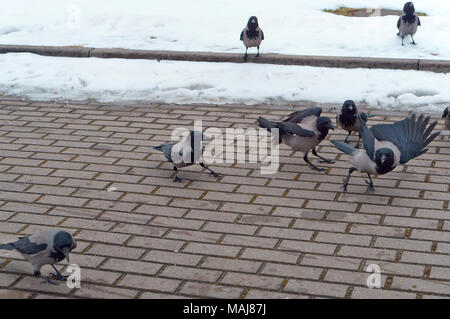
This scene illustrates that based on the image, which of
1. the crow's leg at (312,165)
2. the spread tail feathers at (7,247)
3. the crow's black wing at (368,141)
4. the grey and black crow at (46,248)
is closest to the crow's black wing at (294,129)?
the crow's leg at (312,165)

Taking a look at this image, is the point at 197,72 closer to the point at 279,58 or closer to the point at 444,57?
the point at 279,58

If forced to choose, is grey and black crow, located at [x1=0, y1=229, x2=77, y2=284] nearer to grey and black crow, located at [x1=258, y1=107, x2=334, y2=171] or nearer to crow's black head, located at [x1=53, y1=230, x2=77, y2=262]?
crow's black head, located at [x1=53, y1=230, x2=77, y2=262]

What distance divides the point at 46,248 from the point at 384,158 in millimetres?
3006

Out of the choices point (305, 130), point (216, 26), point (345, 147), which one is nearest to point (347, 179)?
point (345, 147)

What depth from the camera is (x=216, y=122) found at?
828 centimetres

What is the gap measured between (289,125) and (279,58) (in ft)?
11.1

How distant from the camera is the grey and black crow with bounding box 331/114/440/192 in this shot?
6039 millimetres

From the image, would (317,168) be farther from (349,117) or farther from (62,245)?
(62,245)

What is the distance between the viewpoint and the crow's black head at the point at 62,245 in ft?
15.6

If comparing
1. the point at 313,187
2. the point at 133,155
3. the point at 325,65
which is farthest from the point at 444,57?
the point at 133,155

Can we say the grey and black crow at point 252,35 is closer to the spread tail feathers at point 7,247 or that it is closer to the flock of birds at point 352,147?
the flock of birds at point 352,147

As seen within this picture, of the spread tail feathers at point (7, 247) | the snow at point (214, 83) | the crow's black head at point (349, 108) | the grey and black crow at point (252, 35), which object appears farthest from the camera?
the grey and black crow at point (252, 35)

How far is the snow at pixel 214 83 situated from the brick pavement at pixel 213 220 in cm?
90

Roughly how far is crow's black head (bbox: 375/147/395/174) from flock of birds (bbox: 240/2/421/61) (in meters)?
4.32
